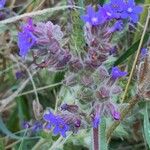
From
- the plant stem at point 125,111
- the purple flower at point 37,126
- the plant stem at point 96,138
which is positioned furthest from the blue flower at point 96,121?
the purple flower at point 37,126

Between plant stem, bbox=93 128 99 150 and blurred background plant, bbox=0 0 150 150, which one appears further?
blurred background plant, bbox=0 0 150 150

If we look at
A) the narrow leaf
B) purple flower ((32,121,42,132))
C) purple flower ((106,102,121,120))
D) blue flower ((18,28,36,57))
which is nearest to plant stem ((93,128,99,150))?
the narrow leaf

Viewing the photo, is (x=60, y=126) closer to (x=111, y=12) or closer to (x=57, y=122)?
(x=57, y=122)

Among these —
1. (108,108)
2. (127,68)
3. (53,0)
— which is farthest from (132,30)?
(108,108)

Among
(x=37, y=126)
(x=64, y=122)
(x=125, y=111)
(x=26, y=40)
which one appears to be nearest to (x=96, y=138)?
(x=64, y=122)

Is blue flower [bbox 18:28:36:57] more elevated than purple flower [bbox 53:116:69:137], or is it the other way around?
blue flower [bbox 18:28:36:57]

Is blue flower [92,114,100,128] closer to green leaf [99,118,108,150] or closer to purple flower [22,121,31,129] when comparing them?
green leaf [99,118,108,150]
